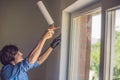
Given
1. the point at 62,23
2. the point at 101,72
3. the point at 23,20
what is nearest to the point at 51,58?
the point at 62,23

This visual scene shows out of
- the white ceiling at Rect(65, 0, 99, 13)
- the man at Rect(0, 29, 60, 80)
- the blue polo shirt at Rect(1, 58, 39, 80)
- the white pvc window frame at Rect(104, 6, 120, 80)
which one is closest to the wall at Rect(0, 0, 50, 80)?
the white ceiling at Rect(65, 0, 99, 13)

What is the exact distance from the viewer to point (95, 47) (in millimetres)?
2369

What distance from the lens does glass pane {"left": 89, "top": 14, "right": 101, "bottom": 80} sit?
2.28 m

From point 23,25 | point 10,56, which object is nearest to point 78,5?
point 10,56

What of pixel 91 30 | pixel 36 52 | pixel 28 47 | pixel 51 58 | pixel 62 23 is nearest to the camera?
pixel 36 52

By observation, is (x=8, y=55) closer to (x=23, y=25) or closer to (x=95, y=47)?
(x=95, y=47)

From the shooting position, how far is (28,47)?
3.68 meters

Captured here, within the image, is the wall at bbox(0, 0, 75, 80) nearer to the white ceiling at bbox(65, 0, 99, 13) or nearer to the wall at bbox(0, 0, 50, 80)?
the wall at bbox(0, 0, 50, 80)

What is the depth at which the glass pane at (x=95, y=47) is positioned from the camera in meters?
2.28

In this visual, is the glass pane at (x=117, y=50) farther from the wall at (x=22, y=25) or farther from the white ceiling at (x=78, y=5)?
the wall at (x=22, y=25)

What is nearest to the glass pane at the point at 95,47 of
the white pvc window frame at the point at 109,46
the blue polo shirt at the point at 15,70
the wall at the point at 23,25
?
the white pvc window frame at the point at 109,46

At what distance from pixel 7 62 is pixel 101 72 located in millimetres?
1029

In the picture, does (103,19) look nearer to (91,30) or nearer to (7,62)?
(91,30)

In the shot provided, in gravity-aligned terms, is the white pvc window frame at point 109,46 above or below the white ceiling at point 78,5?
below
